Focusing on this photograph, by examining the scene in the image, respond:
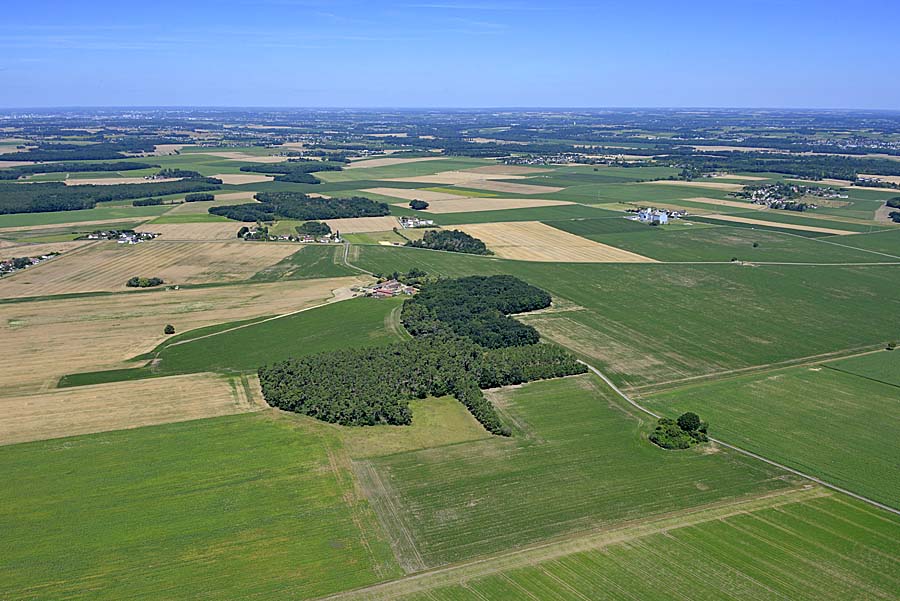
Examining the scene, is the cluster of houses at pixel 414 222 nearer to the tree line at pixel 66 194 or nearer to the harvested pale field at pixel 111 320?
the harvested pale field at pixel 111 320

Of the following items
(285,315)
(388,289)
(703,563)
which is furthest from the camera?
(388,289)

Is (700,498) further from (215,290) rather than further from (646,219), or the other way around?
(646,219)

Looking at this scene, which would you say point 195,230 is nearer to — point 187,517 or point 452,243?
point 452,243

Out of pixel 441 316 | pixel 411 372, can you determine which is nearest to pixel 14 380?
pixel 411 372

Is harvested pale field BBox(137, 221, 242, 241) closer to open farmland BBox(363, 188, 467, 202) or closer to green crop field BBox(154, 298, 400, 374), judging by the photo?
open farmland BBox(363, 188, 467, 202)

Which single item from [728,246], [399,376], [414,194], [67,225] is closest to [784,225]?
[728,246]

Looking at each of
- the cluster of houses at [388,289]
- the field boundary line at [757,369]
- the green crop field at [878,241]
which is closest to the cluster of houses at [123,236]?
the cluster of houses at [388,289]
